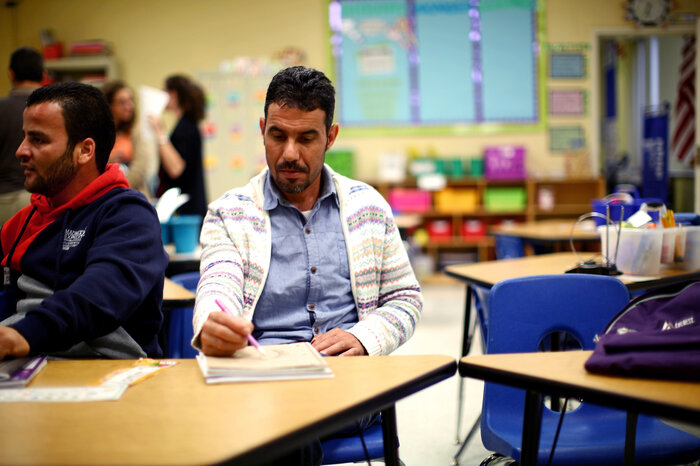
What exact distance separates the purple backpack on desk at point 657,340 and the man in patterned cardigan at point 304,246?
0.57 m

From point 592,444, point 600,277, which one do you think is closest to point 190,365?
point 592,444

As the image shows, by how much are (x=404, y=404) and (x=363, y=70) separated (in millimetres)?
4785

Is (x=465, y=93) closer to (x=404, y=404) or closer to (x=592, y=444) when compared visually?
(x=404, y=404)

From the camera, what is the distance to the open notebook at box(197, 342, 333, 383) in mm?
1072

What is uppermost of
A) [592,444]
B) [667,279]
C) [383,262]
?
[383,262]

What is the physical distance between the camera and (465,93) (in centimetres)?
708

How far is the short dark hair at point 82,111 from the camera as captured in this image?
146cm

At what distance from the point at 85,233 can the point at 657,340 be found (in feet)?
3.85

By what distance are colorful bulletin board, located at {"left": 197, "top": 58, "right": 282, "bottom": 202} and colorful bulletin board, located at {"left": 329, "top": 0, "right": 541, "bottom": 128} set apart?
0.93m

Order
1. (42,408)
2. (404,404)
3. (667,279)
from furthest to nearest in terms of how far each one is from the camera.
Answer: (404,404), (667,279), (42,408)

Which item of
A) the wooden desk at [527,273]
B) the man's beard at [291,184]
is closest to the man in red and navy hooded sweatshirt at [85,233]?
the man's beard at [291,184]

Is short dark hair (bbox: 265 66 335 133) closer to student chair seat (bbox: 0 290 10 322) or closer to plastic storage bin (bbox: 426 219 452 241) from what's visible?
student chair seat (bbox: 0 290 10 322)

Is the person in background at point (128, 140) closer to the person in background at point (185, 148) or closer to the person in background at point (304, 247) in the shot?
the person in background at point (185, 148)

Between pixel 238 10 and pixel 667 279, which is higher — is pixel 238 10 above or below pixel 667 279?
above
